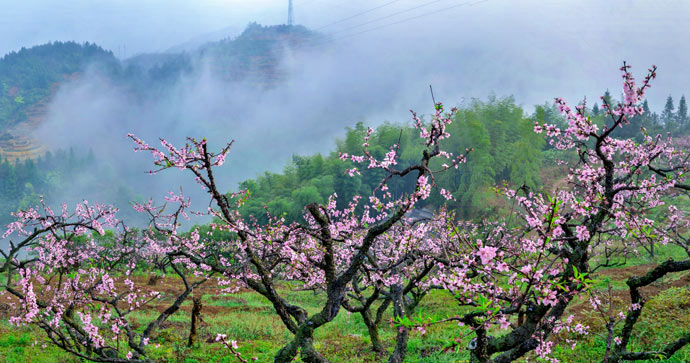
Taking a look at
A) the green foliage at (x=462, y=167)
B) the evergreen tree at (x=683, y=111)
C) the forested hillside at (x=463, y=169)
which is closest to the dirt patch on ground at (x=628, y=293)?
the forested hillside at (x=463, y=169)

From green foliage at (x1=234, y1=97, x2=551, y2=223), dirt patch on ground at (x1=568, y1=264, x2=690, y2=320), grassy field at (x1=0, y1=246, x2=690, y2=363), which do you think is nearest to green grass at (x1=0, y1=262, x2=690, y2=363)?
grassy field at (x1=0, y1=246, x2=690, y2=363)

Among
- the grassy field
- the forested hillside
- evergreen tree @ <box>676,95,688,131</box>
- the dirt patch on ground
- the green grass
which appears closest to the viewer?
the green grass

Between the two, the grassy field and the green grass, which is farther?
the grassy field

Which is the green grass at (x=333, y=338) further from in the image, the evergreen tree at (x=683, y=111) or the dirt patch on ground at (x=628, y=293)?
the evergreen tree at (x=683, y=111)

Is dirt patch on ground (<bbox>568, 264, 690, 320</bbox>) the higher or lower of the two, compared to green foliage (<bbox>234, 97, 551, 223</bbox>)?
lower

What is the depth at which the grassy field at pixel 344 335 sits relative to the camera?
10062 millimetres

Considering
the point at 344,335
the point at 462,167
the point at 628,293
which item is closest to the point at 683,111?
the point at 462,167

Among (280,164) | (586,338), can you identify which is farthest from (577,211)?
(280,164)

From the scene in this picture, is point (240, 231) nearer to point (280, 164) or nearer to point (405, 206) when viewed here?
point (405, 206)

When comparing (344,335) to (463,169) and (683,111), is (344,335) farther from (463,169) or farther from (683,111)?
(683,111)

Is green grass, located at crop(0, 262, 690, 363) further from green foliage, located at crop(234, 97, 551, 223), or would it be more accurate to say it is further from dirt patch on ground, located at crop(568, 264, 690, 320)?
green foliage, located at crop(234, 97, 551, 223)

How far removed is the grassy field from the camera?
10.1m

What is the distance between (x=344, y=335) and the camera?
15.2 meters

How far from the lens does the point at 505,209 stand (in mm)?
41125
